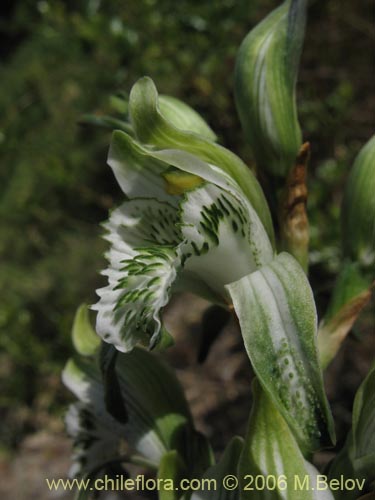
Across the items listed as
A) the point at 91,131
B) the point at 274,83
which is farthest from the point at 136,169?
the point at 91,131

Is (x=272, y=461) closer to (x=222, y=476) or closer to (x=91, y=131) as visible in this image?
(x=222, y=476)

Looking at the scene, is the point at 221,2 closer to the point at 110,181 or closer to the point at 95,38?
the point at 95,38

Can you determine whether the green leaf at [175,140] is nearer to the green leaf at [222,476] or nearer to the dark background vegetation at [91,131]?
the green leaf at [222,476]

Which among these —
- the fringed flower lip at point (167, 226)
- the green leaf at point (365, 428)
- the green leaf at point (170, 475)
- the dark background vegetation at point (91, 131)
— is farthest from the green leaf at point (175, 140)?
the dark background vegetation at point (91, 131)

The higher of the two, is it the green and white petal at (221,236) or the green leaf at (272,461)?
the green and white petal at (221,236)

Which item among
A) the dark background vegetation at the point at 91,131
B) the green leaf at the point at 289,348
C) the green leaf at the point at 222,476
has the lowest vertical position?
the dark background vegetation at the point at 91,131

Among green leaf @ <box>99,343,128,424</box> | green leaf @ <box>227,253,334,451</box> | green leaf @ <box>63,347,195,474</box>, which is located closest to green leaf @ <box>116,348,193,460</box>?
green leaf @ <box>63,347,195,474</box>

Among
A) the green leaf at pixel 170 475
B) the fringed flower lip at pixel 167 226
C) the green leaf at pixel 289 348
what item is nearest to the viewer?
the green leaf at pixel 289 348

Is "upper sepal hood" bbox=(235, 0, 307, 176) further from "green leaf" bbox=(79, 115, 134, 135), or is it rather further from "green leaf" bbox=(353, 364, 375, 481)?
"green leaf" bbox=(353, 364, 375, 481)
